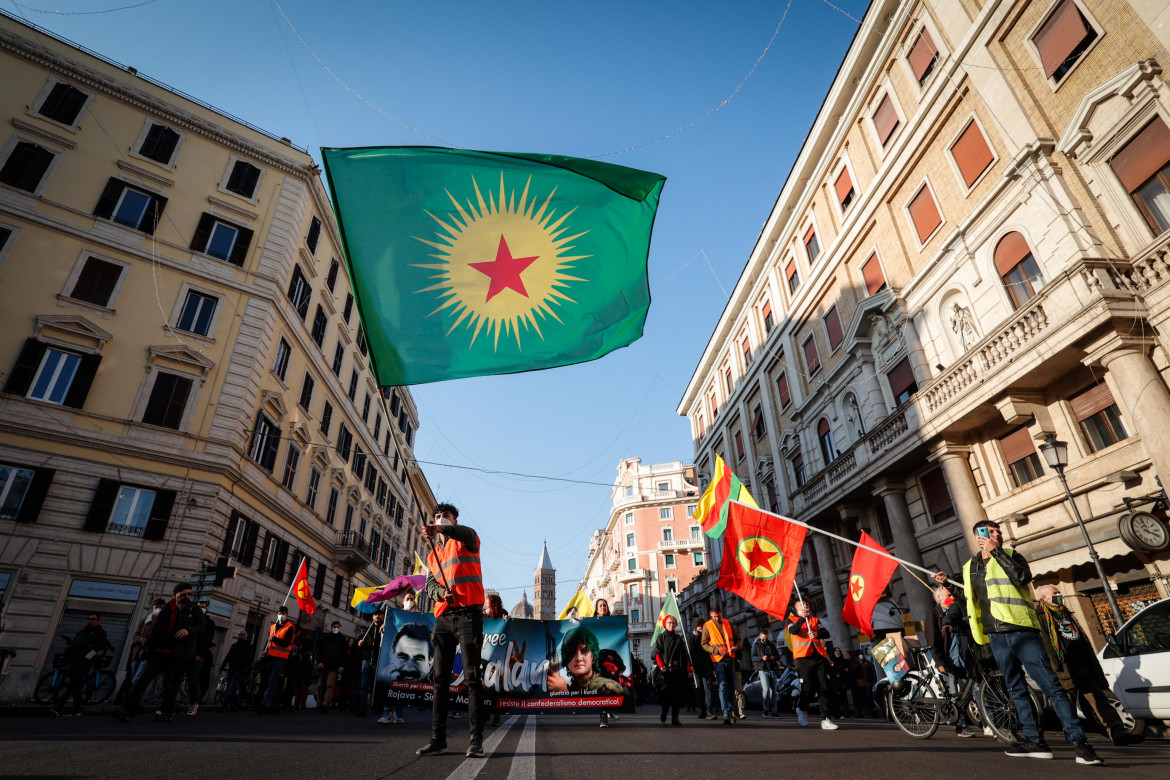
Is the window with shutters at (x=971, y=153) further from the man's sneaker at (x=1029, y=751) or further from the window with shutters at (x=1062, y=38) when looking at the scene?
the man's sneaker at (x=1029, y=751)

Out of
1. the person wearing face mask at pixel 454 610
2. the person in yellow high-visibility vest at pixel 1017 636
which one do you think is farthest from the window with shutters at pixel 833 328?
the person wearing face mask at pixel 454 610

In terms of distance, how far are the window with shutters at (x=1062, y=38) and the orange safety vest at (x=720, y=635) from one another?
1305cm

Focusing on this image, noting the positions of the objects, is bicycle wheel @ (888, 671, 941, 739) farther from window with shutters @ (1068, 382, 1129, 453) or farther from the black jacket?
the black jacket

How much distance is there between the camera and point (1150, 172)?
11.0 meters

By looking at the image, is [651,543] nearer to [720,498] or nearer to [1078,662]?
[720,498]

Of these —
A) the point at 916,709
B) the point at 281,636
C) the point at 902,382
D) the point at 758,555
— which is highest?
the point at 902,382

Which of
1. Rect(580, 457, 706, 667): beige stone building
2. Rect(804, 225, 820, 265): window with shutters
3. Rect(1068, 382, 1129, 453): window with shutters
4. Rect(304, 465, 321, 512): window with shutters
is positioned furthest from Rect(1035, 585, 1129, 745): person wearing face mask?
Rect(580, 457, 706, 667): beige stone building

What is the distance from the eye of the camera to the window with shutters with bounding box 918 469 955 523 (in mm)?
15586

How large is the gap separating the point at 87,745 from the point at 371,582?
31755 mm

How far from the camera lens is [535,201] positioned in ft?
18.9

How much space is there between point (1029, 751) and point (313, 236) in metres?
26.5

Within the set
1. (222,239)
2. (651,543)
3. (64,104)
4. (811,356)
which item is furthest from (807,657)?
(651,543)

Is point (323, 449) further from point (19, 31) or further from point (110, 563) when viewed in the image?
point (19, 31)

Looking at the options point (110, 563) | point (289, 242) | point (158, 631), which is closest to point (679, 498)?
point (289, 242)
